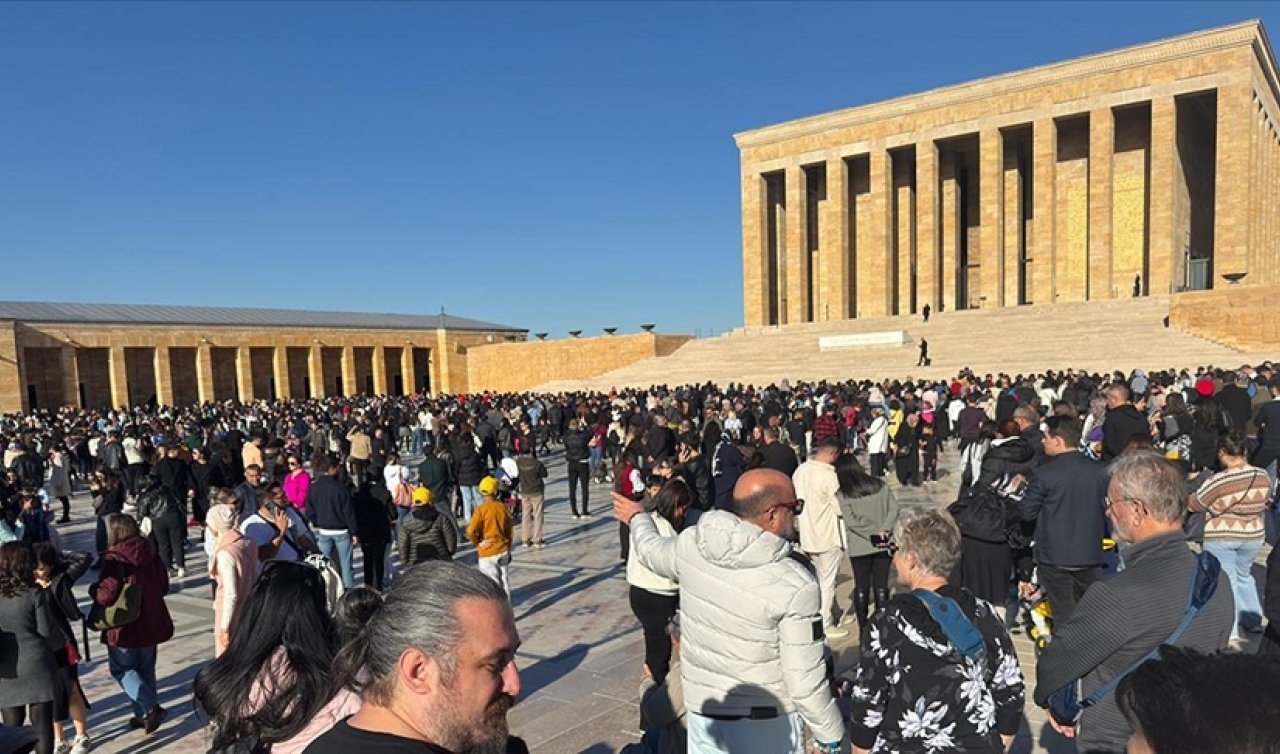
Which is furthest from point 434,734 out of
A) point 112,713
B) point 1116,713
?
point 112,713

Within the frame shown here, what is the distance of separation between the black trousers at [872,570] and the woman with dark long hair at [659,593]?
1.88 m

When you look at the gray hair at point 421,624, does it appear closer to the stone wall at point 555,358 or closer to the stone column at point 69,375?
the stone wall at point 555,358

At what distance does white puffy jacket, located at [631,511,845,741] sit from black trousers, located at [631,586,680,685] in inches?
53.9

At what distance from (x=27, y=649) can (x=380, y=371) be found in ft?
162

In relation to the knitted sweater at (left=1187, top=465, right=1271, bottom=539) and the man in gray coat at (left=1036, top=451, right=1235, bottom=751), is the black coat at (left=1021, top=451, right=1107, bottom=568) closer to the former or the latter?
the knitted sweater at (left=1187, top=465, right=1271, bottom=539)

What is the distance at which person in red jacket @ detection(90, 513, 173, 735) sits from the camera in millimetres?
4637

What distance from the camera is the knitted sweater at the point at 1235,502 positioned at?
4809 millimetres

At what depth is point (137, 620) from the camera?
4.72 metres

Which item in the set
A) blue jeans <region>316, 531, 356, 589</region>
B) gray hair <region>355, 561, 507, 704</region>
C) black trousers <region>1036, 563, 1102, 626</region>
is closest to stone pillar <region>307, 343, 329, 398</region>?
blue jeans <region>316, 531, 356, 589</region>

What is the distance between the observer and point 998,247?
3669cm

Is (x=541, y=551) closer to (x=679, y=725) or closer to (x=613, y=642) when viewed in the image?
(x=613, y=642)

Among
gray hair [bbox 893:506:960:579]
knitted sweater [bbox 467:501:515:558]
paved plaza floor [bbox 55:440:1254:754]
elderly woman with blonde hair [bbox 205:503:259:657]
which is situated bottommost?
paved plaza floor [bbox 55:440:1254:754]

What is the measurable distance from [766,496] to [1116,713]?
129 cm

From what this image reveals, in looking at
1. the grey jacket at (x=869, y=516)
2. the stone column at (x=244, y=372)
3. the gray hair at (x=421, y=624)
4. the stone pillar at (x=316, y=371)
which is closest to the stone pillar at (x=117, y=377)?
the stone column at (x=244, y=372)
